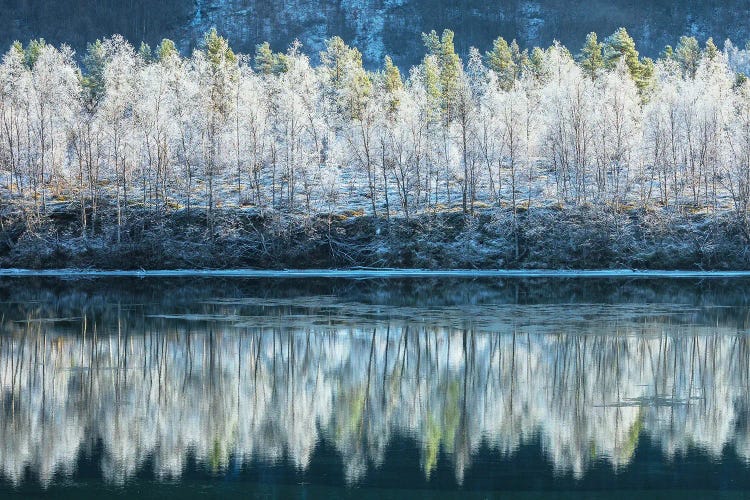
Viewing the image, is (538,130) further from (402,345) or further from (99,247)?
(402,345)

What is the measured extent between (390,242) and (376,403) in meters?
46.0

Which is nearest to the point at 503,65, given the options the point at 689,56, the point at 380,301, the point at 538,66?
the point at 538,66

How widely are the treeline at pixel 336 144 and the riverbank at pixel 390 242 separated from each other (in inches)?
74.0

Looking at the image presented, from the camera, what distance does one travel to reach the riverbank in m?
60.4

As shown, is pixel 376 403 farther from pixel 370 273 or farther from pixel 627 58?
pixel 627 58

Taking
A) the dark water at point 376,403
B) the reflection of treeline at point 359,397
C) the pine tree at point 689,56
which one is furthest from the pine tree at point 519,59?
the reflection of treeline at point 359,397

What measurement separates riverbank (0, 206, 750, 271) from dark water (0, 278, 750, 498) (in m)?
26.1

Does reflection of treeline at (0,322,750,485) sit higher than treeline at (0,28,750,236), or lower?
lower

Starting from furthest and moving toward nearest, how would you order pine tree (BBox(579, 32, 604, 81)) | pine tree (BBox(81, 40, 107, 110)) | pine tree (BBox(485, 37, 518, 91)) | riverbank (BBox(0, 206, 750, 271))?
pine tree (BBox(485, 37, 518, 91))
pine tree (BBox(81, 40, 107, 110))
pine tree (BBox(579, 32, 604, 81))
riverbank (BBox(0, 206, 750, 271))

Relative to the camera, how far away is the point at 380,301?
39781 mm

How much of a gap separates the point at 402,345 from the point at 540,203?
45404 millimetres

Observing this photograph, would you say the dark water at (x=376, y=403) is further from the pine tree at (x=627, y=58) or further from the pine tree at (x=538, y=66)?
the pine tree at (x=538, y=66)

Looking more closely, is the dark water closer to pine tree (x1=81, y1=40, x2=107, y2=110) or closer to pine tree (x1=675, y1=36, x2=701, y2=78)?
pine tree (x1=81, y1=40, x2=107, y2=110)

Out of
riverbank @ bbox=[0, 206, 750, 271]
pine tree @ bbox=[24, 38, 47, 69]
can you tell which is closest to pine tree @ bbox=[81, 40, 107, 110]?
pine tree @ bbox=[24, 38, 47, 69]
